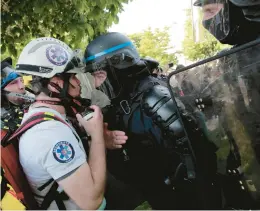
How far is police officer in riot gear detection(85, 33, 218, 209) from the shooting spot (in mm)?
1823

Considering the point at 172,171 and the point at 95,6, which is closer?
the point at 172,171

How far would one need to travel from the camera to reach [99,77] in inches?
89.7

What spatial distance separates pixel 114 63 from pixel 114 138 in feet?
1.81

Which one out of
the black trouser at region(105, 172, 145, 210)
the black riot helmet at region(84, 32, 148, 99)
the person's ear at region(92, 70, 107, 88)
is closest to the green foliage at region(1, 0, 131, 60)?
the black riot helmet at region(84, 32, 148, 99)

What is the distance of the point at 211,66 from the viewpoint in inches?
52.7

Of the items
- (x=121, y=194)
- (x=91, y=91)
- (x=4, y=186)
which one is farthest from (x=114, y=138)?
(x=4, y=186)

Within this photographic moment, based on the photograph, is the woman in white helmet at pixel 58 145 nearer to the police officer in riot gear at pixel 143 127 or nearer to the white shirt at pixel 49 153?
the white shirt at pixel 49 153

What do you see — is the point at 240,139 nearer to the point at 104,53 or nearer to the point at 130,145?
the point at 130,145

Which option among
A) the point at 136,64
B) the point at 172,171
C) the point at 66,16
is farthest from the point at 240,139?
the point at 66,16

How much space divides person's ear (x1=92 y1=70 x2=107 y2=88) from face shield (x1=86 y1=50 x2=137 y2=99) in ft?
0.06

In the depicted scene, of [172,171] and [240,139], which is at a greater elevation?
[240,139]

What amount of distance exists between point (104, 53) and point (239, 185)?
52.4 inches

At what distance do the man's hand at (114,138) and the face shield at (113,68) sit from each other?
0.95 ft

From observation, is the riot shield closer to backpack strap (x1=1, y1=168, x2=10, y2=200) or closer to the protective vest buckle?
the protective vest buckle
